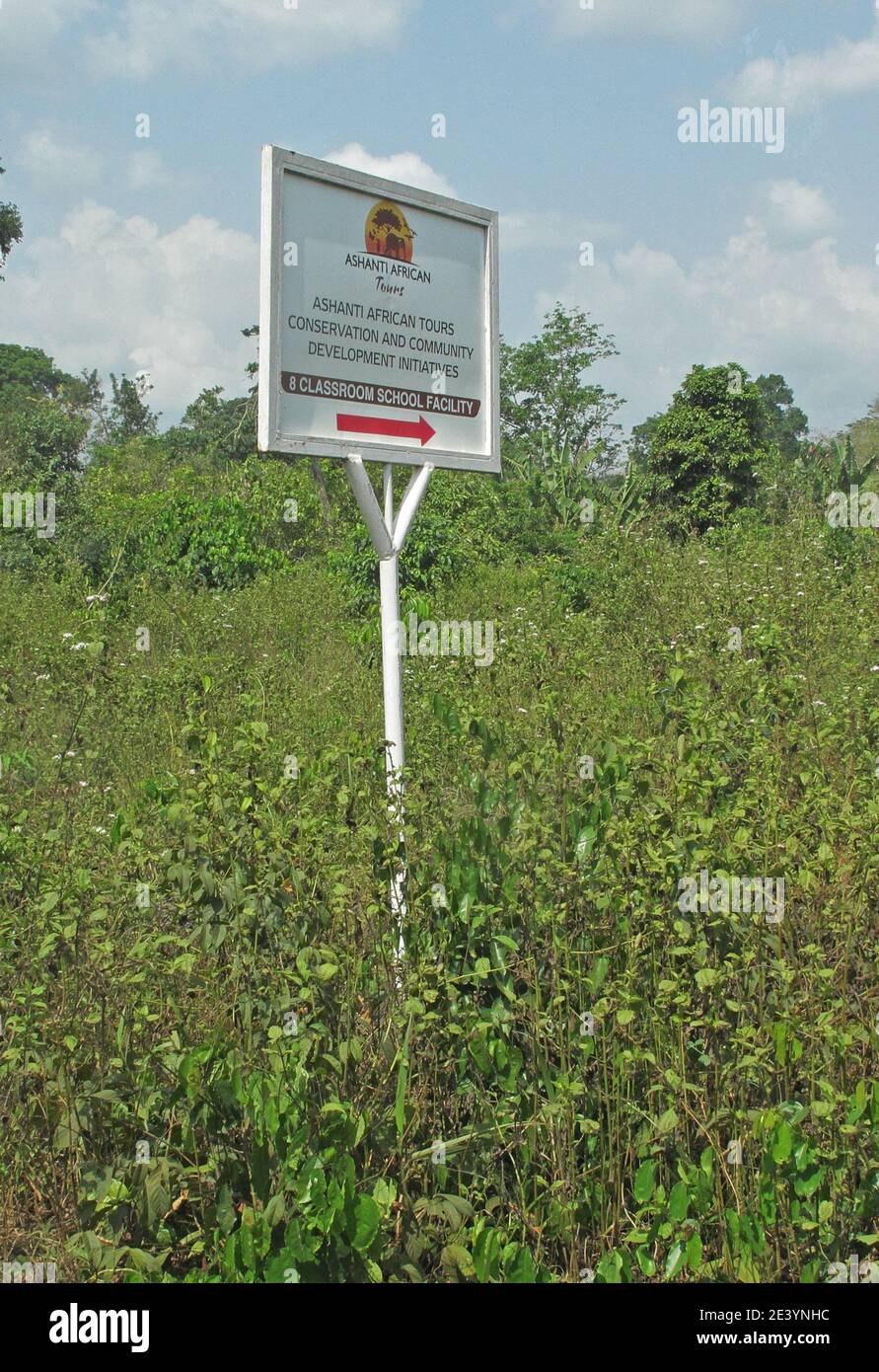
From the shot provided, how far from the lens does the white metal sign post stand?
344 cm

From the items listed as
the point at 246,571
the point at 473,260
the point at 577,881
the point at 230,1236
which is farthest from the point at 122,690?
the point at 246,571

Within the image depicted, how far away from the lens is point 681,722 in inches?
155

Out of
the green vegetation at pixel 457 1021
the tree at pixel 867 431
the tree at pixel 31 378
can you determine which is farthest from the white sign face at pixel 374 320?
the tree at pixel 31 378

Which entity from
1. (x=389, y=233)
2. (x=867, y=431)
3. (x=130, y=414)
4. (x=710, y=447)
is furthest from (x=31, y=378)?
(x=389, y=233)

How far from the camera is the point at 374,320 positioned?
3.68 metres

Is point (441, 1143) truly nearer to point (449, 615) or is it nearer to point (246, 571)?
point (449, 615)

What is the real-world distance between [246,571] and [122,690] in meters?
7.31

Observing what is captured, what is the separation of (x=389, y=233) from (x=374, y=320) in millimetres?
315

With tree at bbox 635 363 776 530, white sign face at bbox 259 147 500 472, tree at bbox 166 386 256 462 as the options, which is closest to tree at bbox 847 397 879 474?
tree at bbox 635 363 776 530

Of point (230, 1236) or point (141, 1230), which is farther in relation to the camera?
point (141, 1230)

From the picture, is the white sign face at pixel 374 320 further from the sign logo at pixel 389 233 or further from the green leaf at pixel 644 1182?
the green leaf at pixel 644 1182

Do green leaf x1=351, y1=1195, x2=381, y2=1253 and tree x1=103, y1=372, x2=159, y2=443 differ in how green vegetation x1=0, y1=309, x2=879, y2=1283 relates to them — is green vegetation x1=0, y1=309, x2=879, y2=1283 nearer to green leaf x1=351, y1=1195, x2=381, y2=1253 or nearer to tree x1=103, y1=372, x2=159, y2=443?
green leaf x1=351, y1=1195, x2=381, y2=1253

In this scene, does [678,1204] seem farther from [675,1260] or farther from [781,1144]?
[781,1144]

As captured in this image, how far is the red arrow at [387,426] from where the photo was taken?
3.60 metres
